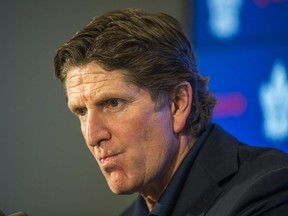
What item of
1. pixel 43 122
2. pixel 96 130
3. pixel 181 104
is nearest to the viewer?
pixel 96 130

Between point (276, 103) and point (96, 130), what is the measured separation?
872 mm

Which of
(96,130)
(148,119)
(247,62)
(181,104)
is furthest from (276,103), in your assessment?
(96,130)

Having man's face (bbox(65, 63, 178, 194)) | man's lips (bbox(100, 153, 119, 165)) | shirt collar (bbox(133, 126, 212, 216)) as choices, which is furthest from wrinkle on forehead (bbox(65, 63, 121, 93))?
shirt collar (bbox(133, 126, 212, 216))

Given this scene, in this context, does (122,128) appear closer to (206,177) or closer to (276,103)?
(206,177)

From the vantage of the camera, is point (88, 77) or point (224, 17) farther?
point (224, 17)

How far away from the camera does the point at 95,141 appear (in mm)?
1105

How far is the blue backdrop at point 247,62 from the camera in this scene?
175 cm

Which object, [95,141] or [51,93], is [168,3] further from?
[95,141]

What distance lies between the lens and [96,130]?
1.11m

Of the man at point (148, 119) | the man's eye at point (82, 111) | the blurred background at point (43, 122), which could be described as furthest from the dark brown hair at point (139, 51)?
the blurred background at point (43, 122)

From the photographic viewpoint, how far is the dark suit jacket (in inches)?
38.8

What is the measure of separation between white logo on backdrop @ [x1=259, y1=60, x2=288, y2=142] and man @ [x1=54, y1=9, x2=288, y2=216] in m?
0.55

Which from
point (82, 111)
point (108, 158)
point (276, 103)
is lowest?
point (276, 103)

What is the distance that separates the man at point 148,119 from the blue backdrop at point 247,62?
1.86 ft
